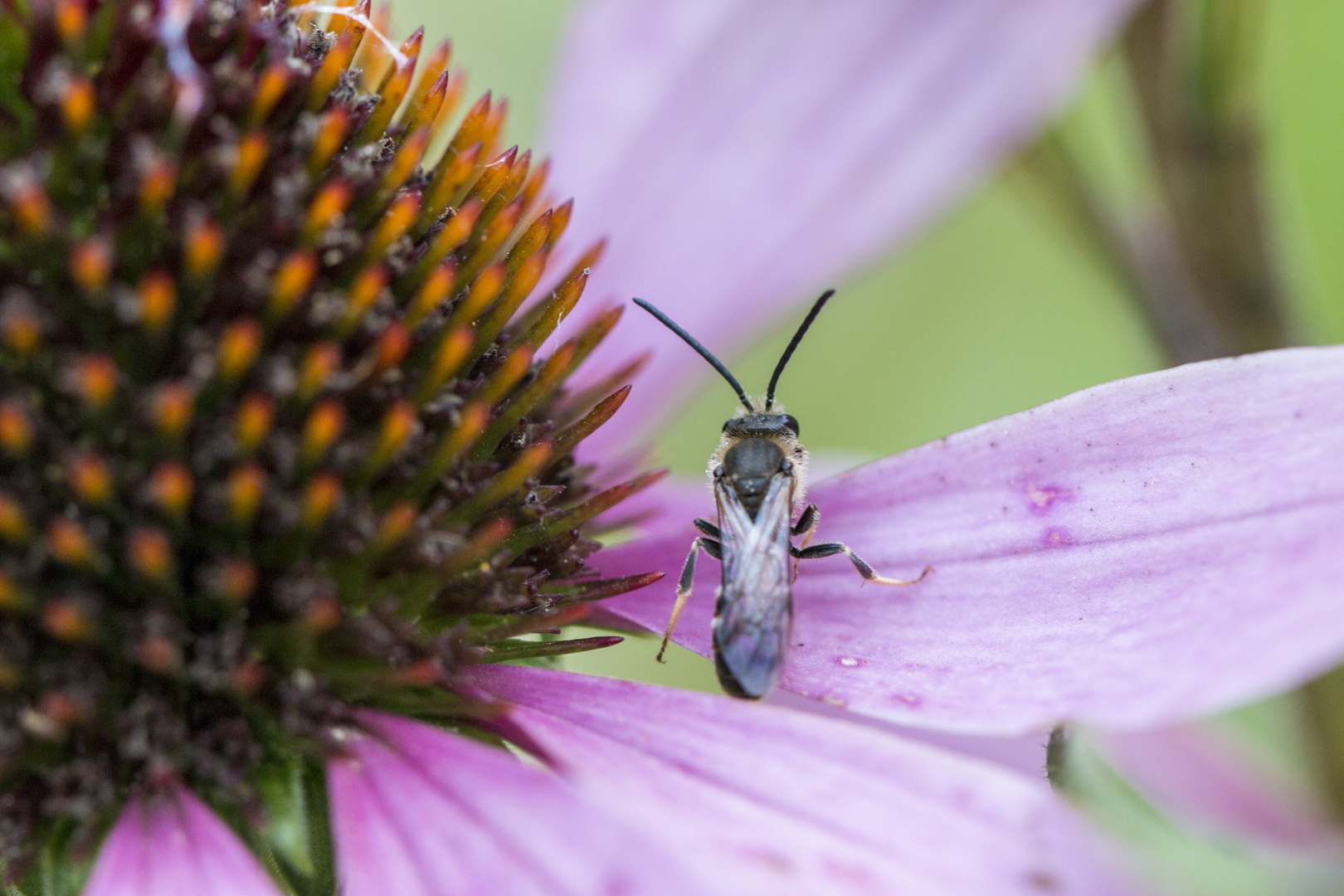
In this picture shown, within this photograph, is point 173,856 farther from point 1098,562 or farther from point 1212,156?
point 1212,156

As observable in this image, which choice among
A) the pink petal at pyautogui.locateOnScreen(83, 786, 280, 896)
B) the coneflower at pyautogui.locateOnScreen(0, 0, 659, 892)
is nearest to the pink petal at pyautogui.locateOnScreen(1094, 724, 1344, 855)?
the coneflower at pyautogui.locateOnScreen(0, 0, 659, 892)

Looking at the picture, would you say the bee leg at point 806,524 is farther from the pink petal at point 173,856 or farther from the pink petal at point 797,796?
the pink petal at point 173,856

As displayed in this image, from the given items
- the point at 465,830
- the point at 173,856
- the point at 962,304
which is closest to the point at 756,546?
the point at 465,830

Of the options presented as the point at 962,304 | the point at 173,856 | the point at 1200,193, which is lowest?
the point at 173,856

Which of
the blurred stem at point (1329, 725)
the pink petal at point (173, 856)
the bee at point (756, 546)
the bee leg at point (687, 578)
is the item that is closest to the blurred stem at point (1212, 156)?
the blurred stem at point (1329, 725)

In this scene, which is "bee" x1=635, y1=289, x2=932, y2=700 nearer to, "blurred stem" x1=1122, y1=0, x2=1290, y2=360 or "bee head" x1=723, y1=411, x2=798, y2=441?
"bee head" x1=723, y1=411, x2=798, y2=441

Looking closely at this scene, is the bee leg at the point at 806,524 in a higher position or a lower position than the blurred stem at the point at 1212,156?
lower
